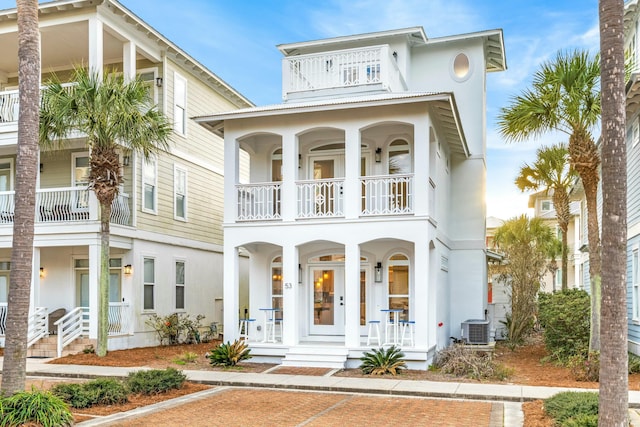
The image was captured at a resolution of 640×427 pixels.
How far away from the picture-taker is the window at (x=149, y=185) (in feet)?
65.9

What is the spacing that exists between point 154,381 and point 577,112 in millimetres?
10491

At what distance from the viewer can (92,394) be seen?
10586 mm

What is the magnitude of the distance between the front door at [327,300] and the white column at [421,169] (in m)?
3.46

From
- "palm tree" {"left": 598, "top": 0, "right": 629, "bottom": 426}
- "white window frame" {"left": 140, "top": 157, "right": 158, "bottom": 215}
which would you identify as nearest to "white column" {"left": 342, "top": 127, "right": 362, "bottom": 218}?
"white window frame" {"left": 140, "top": 157, "right": 158, "bottom": 215}

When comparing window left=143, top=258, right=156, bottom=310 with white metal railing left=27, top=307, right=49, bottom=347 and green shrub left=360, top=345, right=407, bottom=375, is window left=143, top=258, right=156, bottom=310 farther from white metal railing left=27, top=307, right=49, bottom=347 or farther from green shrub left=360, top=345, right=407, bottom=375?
green shrub left=360, top=345, right=407, bottom=375

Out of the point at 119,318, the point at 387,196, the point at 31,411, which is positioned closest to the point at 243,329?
the point at 119,318

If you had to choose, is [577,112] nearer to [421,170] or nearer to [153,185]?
[421,170]

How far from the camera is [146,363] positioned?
1591 cm

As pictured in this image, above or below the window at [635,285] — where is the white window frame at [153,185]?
above

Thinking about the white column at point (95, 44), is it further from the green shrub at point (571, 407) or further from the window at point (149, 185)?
the green shrub at point (571, 407)

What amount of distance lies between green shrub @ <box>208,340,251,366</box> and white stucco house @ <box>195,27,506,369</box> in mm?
788

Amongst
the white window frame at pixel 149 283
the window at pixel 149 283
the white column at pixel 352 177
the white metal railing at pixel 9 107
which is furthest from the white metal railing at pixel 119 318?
the white column at pixel 352 177

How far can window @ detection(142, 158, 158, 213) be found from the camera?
20.1 metres

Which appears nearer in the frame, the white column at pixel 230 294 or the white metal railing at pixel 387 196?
the white metal railing at pixel 387 196
